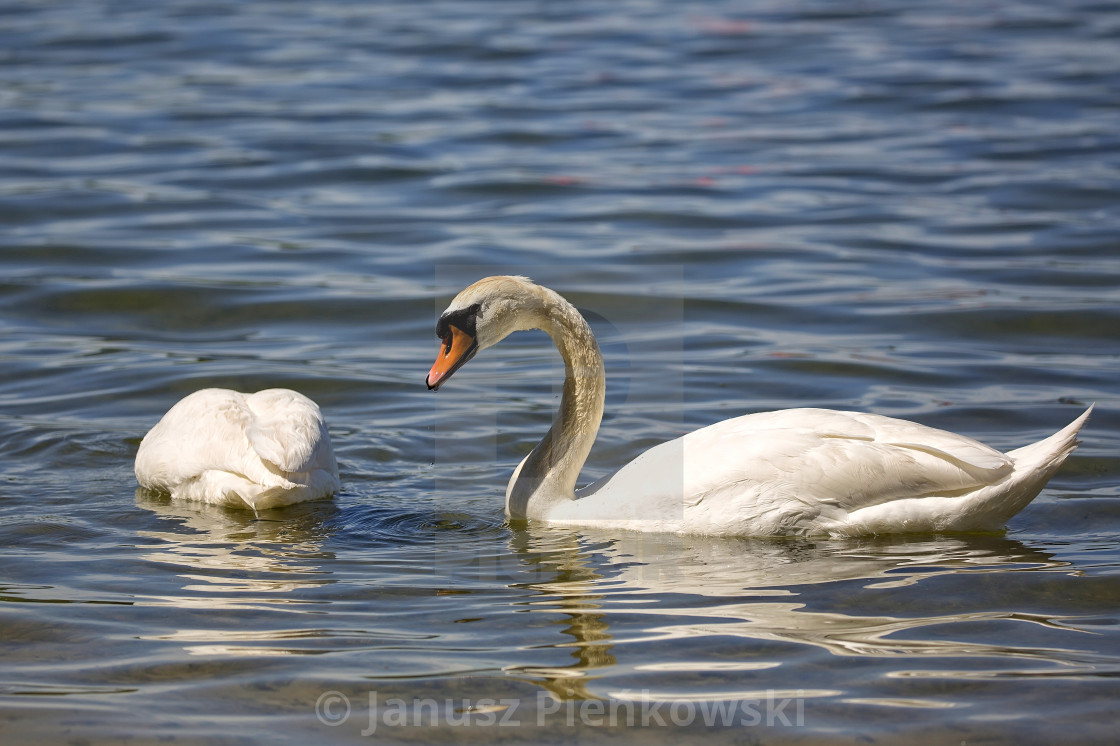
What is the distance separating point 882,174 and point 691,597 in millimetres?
9505

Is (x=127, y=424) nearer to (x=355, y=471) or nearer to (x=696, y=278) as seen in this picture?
(x=355, y=471)

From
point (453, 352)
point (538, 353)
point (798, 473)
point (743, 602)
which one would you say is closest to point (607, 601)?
point (743, 602)

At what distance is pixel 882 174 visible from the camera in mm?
13781

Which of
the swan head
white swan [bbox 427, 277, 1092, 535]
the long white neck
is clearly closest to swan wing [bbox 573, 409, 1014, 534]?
white swan [bbox 427, 277, 1092, 535]

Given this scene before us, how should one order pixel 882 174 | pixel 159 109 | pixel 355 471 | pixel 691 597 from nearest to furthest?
pixel 691 597
pixel 355 471
pixel 882 174
pixel 159 109

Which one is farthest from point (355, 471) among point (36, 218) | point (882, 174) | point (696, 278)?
point (882, 174)

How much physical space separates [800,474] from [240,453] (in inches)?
98.1

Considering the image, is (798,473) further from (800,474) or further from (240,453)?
(240,453)

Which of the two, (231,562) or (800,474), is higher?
(800,474)

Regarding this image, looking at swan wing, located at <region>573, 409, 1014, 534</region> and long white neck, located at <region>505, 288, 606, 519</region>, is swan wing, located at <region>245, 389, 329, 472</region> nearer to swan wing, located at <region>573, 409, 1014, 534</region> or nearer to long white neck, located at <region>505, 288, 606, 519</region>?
long white neck, located at <region>505, 288, 606, 519</region>

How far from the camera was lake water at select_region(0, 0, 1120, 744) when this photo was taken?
441 cm

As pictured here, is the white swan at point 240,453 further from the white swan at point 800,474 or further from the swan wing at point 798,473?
the swan wing at point 798,473

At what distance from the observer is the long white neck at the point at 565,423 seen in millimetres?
6070

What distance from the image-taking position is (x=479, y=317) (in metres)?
5.81
